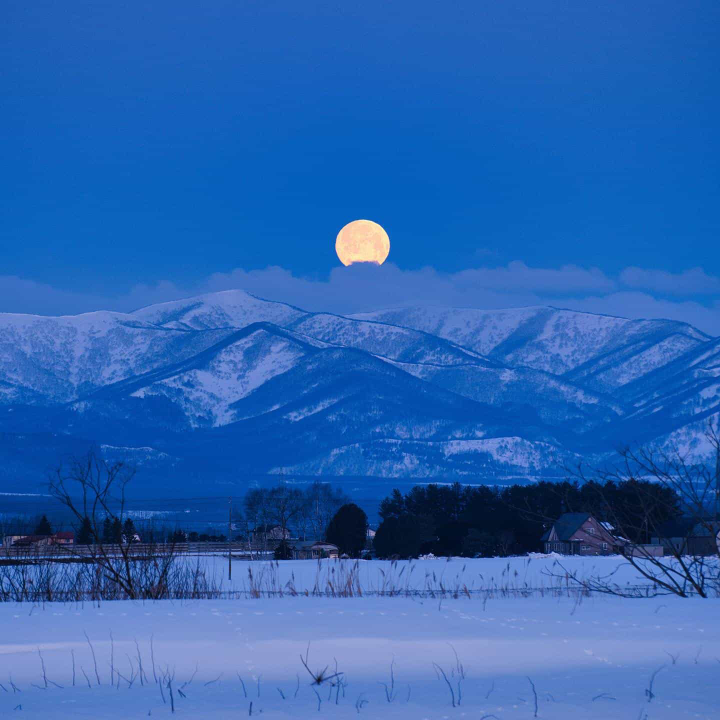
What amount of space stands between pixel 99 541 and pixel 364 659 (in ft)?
28.1

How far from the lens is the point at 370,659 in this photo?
11703 millimetres

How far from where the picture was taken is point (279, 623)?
14.7m

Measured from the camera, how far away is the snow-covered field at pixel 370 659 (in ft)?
30.1

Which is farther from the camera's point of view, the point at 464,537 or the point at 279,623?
the point at 464,537

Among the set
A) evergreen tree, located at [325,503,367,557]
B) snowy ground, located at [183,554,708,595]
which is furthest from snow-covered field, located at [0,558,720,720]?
evergreen tree, located at [325,503,367,557]

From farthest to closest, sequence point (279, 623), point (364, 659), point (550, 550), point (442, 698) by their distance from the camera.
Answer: point (550, 550), point (279, 623), point (364, 659), point (442, 698)

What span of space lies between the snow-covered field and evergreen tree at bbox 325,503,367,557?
49.6 metres

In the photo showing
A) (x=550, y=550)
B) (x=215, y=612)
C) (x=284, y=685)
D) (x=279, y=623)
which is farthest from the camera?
(x=550, y=550)

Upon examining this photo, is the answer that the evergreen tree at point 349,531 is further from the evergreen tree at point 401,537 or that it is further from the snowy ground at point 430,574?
the snowy ground at point 430,574

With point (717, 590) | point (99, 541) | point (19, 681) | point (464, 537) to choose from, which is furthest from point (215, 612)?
point (464, 537)

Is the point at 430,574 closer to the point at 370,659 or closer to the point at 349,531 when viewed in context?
the point at 370,659

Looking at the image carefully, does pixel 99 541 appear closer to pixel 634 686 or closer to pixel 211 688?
pixel 211 688

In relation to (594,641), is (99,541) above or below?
above

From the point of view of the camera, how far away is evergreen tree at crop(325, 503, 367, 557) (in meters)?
66.4
